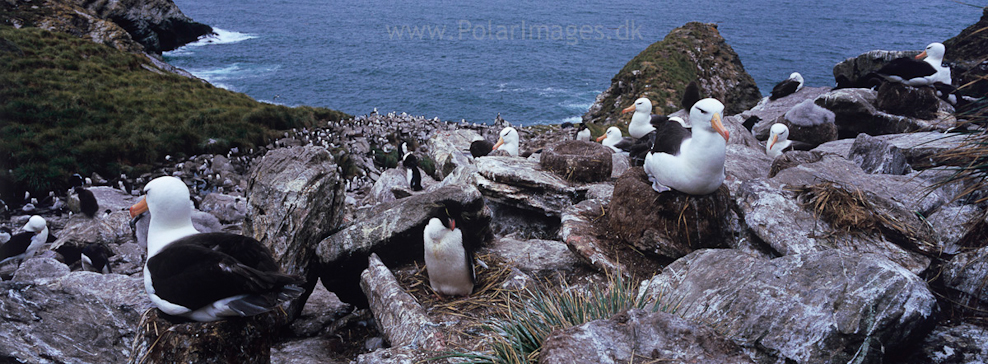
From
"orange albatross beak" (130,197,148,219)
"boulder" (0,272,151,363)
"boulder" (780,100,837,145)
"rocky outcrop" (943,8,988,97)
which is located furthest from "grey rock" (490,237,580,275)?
"rocky outcrop" (943,8,988,97)

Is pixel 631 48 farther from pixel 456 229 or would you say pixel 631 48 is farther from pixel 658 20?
pixel 456 229

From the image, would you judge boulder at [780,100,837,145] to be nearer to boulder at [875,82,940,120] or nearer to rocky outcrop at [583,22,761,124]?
boulder at [875,82,940,120]

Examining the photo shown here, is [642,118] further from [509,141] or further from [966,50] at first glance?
[966,50]

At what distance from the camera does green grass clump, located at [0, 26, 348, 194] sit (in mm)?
14359

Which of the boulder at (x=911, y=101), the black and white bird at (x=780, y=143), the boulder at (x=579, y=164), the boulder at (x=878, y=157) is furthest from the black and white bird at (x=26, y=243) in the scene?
the boulder at (x=911, y=101)

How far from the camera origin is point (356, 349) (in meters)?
5.53

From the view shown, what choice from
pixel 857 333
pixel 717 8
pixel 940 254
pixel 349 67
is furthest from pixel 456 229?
pixel 717 8

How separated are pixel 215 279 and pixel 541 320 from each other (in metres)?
2.66

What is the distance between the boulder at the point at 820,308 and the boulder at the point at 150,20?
6556 centimetres

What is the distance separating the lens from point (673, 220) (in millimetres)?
5957

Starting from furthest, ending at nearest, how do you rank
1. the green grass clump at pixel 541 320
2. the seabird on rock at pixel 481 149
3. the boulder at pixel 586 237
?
the seabird on rock at pixel 481 149, the boulder at pixel 586 237, the green grass clump at pixel 541 320

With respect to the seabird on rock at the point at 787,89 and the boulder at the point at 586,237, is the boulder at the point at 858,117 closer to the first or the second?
the seabird on rock at the point at 787,89

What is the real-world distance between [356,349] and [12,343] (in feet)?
9.71

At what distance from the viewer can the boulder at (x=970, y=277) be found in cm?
368
